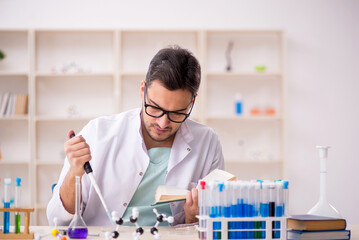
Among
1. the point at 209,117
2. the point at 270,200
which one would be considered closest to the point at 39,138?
the point at 209,117

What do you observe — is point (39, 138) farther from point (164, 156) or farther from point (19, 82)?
point (164, 156)

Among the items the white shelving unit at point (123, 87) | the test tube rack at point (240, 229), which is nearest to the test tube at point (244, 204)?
the test tube rack at point (240, 229)

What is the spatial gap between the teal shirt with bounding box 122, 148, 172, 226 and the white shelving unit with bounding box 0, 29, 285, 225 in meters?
2.43

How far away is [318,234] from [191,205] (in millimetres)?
471

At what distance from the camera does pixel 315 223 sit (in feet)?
4.81

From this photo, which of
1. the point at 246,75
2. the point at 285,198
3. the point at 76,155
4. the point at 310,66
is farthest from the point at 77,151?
the point at 310,66

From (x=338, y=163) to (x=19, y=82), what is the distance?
10.9 ft

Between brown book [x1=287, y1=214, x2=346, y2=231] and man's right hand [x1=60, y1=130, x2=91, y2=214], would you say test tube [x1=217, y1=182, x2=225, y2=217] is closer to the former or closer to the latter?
brown book [x1=287, y1=214, x2=346, y2=231]

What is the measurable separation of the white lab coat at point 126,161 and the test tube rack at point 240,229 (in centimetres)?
55

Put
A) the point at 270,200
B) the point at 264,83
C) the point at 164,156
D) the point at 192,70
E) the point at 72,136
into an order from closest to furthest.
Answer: the point at 270,200, the point at 72,136, the point at 192,70, the point at 164,156, the point at 264,83

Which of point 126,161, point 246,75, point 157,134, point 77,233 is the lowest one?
point 77,233

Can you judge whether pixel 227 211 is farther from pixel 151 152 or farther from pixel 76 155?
pixel 151 152

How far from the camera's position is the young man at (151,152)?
181 cm

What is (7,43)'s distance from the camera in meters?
4.58
